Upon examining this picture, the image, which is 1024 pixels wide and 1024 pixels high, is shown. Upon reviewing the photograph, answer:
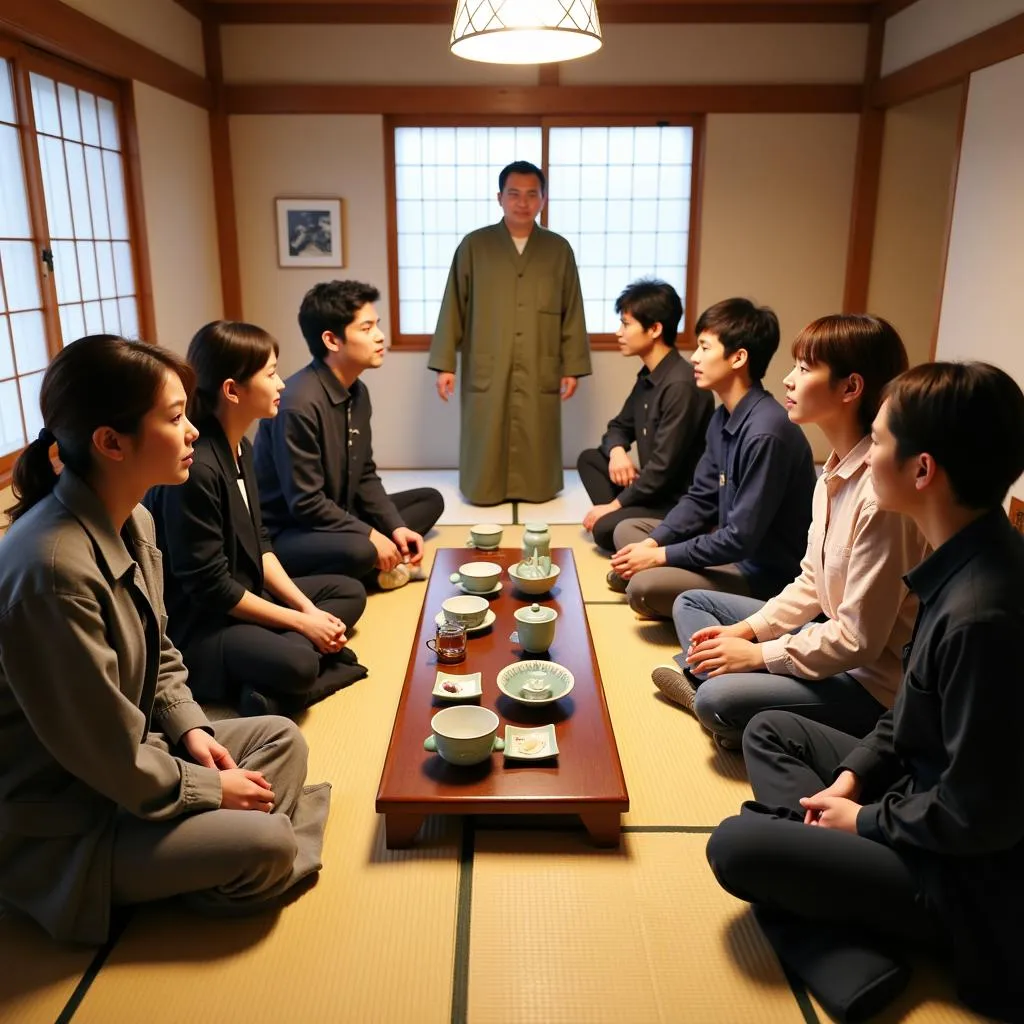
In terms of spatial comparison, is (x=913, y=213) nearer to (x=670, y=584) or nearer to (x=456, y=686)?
(x=670, y=584)

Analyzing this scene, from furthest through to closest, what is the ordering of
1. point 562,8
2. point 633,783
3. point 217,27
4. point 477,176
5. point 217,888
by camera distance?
point 477,176 → point 217,27 → point 562,8 → point 633,783 → point 217,888

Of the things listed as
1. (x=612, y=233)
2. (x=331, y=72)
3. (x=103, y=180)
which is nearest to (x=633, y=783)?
(x=103, y=180)

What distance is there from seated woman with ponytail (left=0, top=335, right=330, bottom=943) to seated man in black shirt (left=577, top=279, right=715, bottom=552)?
2.44m

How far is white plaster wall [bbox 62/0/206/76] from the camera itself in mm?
4074

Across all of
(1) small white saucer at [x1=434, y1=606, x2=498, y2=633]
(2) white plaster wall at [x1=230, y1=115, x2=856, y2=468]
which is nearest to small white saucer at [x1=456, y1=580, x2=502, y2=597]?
(1) small white saucer at [x1=434, y1=606, x2=498, y2=633]

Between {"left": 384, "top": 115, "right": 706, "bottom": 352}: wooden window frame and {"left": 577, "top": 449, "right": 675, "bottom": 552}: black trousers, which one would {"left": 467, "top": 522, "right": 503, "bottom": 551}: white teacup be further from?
{"left": 384, "top": 115, "right": 706, "bottom": 352}: wooden window frame

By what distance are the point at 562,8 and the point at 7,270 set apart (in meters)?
2.39

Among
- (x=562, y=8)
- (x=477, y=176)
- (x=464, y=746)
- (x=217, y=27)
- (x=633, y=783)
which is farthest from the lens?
(x=477, y=176)

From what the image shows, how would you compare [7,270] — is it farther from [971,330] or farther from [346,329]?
[971,330]

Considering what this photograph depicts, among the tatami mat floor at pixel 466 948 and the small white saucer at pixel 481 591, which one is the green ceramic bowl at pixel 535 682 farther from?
the small white saucer at pixel 481 591

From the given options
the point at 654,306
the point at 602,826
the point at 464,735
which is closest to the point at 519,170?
the point at 654,306

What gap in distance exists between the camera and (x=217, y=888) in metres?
1.83

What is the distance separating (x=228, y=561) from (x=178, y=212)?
10.3ft

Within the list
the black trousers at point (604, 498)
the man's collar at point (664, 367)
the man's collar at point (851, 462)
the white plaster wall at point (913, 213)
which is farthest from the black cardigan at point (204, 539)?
the white plaster wall at point (913, 213)
